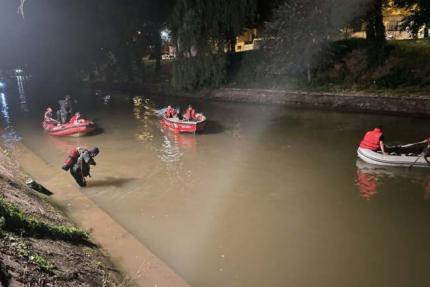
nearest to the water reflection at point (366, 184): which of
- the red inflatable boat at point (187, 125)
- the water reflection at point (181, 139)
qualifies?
the water reflection at point (181, 139)

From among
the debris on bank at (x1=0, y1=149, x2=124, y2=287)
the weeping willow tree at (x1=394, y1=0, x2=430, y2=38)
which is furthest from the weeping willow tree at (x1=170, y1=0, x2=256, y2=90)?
the debris on bank at (x1=0, y1=149, x2=124, y2=287)

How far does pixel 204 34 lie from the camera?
31594 millimetres

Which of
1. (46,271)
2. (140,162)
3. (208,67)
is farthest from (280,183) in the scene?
(208,67)

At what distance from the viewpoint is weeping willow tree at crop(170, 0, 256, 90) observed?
30.7 meters

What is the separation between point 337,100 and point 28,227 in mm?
21923

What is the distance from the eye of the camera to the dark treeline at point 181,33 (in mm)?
27016

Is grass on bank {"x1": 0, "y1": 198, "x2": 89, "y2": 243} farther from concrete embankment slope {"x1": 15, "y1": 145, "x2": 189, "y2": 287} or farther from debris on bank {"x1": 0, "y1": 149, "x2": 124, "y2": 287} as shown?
concrete embankment slope {"x1": 15, "y1": 145, "x2": 189, "y2": 287}

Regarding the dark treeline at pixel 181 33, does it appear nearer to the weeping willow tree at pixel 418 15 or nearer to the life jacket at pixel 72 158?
the weeping willow tree at pixel 418 15

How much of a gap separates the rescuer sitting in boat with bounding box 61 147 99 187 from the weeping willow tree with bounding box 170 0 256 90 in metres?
20.4

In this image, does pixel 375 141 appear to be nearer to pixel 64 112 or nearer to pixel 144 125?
pixel 144 125

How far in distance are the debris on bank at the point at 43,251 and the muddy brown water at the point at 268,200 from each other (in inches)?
68.4

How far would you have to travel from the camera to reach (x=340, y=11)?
26.5 m

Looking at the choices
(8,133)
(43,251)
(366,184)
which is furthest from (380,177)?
(8,133)

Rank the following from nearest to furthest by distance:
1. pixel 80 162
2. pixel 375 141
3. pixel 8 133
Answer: pixel 80 162 → pixel 375 141 → pixel 8 133
